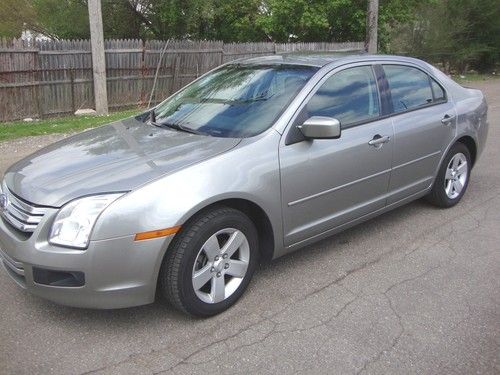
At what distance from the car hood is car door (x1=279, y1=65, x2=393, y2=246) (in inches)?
19.7

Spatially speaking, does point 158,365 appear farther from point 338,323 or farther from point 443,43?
point 443,43

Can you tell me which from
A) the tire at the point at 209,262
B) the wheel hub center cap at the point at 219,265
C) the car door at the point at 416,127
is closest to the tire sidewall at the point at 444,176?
the car door at the point at 416,127

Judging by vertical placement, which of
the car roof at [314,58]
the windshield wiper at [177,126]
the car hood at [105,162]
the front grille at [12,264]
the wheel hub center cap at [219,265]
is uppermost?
the car roof at [314,58]

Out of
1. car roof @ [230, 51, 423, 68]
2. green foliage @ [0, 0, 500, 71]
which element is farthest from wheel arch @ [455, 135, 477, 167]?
green foliage @ [0, 0, 500, 71]

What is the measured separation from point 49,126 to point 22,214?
8.23 metres

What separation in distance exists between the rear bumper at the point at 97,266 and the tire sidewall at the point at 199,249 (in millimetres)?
176

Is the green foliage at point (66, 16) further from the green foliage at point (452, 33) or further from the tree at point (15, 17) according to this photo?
the green foliage at point (452, 33)

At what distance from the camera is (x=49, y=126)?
420 inches

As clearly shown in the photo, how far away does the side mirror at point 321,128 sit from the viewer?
350 centimetres

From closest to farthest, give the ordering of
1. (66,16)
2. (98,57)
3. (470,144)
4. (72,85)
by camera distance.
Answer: (470,144) < (98,57) < (72,85) < (66,16)

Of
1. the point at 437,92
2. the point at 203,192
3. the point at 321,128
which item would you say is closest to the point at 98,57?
the point at 437,92

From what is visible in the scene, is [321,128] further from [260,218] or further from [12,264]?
[12,264]

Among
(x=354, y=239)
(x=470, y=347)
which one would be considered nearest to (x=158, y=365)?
(x=470, y=347)

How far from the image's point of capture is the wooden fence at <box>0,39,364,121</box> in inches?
465
